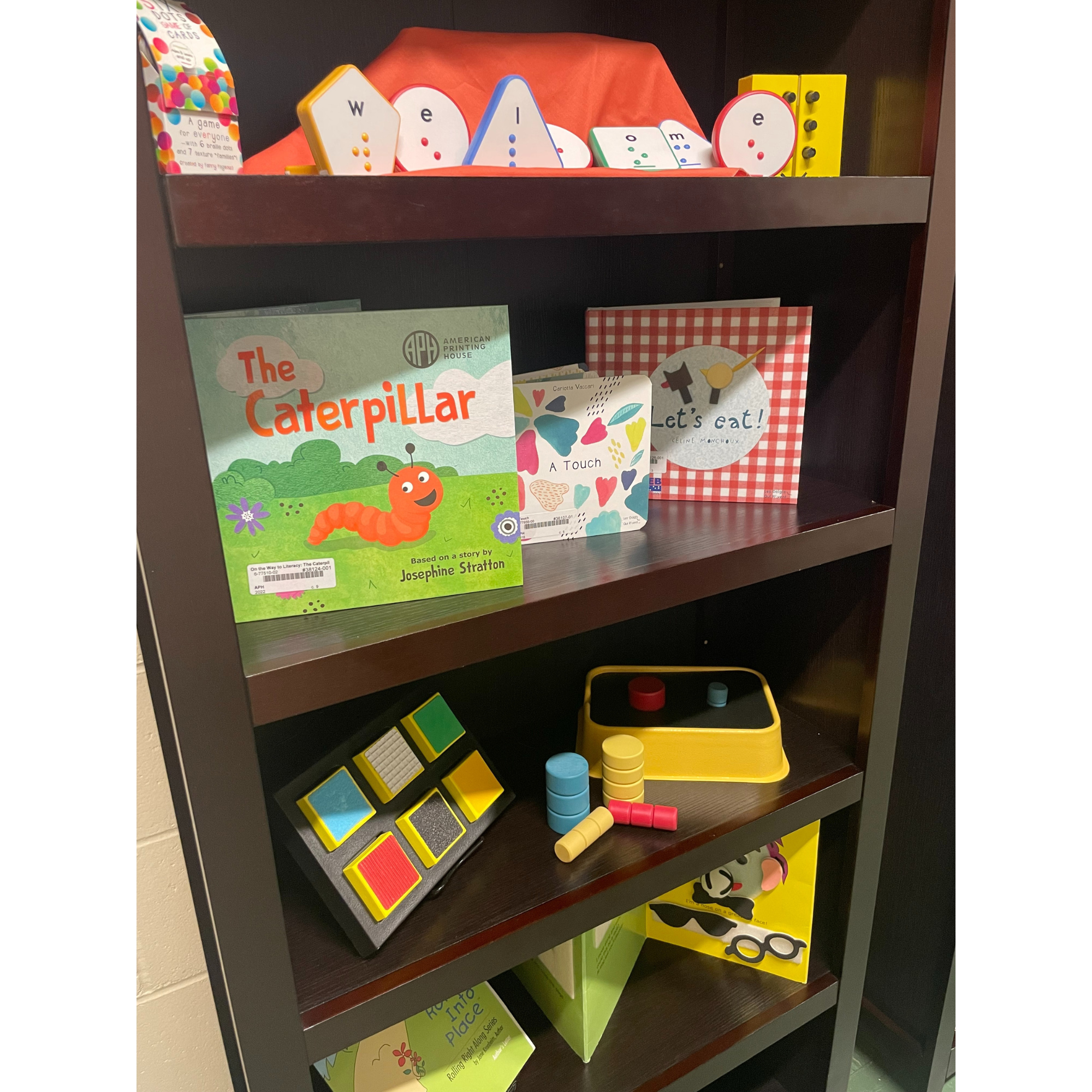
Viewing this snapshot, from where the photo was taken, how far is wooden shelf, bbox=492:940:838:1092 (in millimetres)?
1092

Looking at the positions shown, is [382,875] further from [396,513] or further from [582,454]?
[582,454]

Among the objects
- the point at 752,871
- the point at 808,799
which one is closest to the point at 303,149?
the point at 808,799

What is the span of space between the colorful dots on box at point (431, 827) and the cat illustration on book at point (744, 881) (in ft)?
1.50

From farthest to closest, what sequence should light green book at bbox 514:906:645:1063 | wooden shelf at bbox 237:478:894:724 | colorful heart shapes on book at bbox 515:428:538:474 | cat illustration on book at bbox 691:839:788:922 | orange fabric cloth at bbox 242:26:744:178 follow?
cat illustration on book at bbox 691:839:788:922
light green book at bbox 514:906:645:1063
colorful heart shapes on book at bbox 515:428:538:474
orange fabric cloth at bbox 242:26:744:178
wooden shelf at bbox 237:478:894:724

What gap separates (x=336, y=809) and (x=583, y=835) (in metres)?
0.29

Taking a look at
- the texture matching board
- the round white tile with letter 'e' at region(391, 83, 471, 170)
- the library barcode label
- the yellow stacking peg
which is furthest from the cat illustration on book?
the round white tile with letter 'e' at region(391, 83, 471, 170)

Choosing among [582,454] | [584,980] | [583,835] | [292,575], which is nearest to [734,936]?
[584,980]

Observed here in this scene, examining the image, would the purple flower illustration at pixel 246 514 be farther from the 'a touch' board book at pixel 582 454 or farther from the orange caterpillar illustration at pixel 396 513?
the 'a touch' board book at pixel 582 454

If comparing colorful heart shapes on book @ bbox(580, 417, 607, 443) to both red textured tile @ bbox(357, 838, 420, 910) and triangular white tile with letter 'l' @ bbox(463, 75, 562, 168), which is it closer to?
triangular white tile with letter 'l' @ bbox(463, 75, 562, 168)

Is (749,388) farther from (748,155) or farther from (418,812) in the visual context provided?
(418,812)

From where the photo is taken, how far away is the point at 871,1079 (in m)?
1.46

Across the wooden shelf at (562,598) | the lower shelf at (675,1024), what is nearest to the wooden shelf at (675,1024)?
the lower shelf at (675,1024)

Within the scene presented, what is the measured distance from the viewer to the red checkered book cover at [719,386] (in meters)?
0.98

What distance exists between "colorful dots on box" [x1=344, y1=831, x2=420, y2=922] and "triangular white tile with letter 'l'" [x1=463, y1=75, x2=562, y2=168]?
2.35 feet
